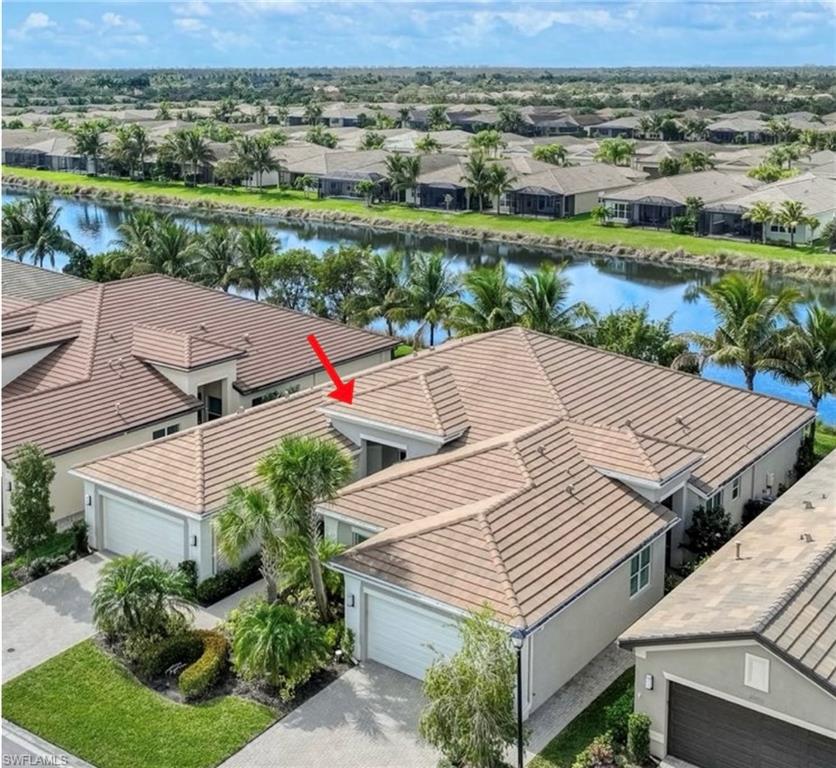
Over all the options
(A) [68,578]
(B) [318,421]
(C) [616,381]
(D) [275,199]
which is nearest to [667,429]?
(C) [616,381]

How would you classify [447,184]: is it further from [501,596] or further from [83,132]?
[501,596]

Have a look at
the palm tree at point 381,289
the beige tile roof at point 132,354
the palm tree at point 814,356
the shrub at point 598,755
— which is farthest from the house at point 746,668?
the palm tree at point 381,289

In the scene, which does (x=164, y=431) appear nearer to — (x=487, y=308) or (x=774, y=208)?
(x=487, y=308)

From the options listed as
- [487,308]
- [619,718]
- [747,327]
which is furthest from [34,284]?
[619,718]

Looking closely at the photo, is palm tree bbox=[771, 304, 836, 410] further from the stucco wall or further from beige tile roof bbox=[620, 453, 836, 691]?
the stucco wall

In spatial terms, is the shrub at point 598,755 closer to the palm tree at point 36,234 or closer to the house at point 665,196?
the palm tree at point 36,234

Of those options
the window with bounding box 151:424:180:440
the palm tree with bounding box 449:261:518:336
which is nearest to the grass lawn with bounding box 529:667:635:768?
the window with bounding box 151:424:180:440
